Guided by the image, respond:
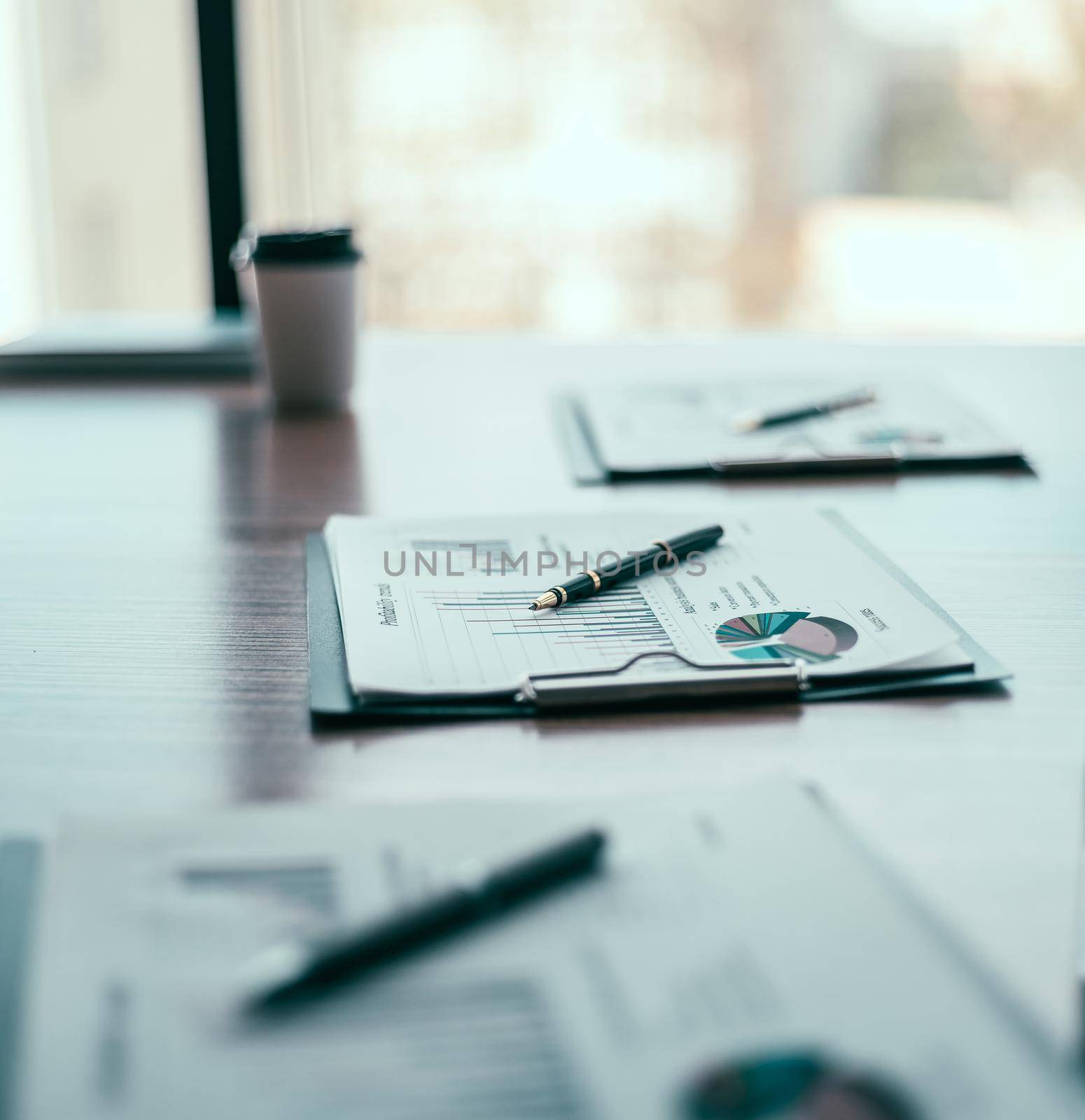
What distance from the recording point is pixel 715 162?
4820mm

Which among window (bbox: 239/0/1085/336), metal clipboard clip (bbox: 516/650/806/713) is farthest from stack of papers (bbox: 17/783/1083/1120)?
window (bbox: 239/0/1085/336)

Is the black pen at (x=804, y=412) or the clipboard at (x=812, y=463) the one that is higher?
the black pen at (x=804, y=412)

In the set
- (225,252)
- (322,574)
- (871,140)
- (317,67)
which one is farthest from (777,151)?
(322,574)

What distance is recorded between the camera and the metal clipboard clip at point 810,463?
0.94m

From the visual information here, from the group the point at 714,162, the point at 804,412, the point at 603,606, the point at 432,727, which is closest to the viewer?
the point at 432,727

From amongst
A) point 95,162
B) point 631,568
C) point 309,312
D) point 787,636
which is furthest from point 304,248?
point 95,162

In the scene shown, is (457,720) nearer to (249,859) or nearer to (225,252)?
(249,859)

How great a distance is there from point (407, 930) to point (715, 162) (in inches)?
188

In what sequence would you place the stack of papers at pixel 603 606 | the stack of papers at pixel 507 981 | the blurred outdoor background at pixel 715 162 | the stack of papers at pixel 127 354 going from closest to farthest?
the stack of papers at pixel 507 981
the stack of papers at pixel 603 606
the stack of papers at pixel 127 354
the blurred outdoor background at pixel 715 162

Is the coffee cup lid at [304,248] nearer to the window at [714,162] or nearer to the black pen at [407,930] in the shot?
the black pen at [407,930]

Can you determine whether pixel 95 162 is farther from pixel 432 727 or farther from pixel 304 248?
pixel 432 727

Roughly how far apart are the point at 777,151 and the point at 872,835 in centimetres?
478

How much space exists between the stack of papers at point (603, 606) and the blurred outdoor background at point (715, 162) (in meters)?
3.65

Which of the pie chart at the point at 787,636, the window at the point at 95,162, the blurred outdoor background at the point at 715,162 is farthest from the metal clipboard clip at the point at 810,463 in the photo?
the blurred outdoor background at the point at 715,162
